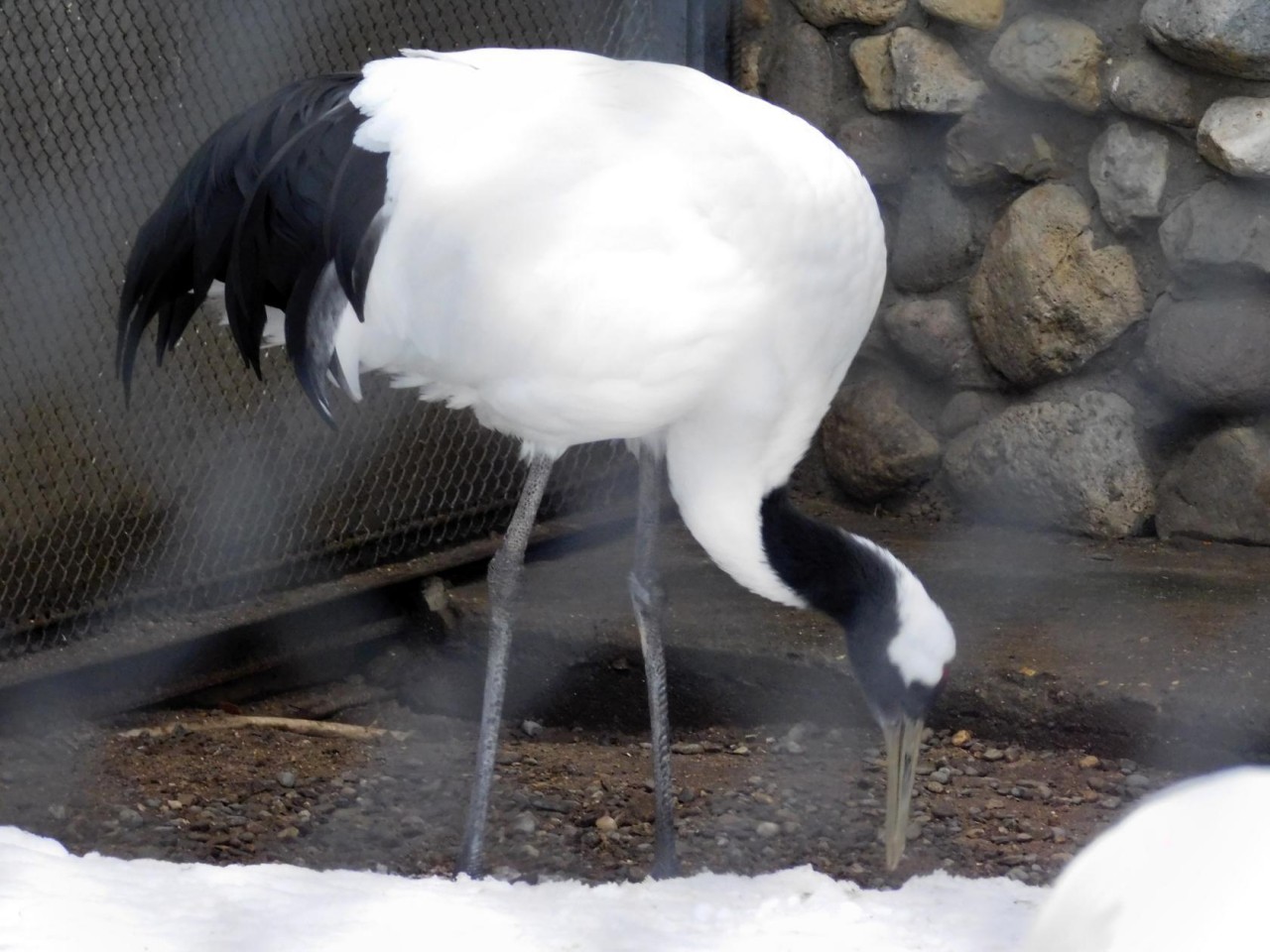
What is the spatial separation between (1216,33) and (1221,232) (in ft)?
1.11

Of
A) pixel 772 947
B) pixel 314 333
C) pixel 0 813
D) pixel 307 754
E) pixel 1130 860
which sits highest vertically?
pixel 1130 860

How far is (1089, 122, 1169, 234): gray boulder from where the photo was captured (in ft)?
10.3

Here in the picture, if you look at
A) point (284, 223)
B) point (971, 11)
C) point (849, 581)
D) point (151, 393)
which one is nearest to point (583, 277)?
point (284, 223)

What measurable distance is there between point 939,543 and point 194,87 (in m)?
1.59

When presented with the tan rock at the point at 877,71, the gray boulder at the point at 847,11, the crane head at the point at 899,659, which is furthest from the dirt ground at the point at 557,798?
the gray boulder at the point at 847,11

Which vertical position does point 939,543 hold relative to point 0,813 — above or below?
below

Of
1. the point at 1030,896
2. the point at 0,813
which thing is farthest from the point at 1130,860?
the point at 0,813

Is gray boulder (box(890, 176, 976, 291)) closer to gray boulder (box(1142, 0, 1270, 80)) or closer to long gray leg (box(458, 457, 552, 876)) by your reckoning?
gray boulder (box(1142, 0, 1270, 80))

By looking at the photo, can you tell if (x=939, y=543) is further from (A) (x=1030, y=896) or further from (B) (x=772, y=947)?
(B) (x=772, y=947)

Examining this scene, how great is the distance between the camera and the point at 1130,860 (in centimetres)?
114

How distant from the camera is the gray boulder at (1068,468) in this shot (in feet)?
10.7

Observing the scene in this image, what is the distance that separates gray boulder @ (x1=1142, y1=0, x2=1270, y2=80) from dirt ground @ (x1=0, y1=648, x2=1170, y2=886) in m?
1.20

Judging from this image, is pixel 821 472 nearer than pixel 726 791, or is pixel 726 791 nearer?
pixel 726 791

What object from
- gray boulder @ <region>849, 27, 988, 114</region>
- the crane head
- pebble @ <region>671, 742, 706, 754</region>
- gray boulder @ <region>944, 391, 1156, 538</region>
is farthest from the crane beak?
gray boulder @ <region>849, 27, 988, 114</region>
